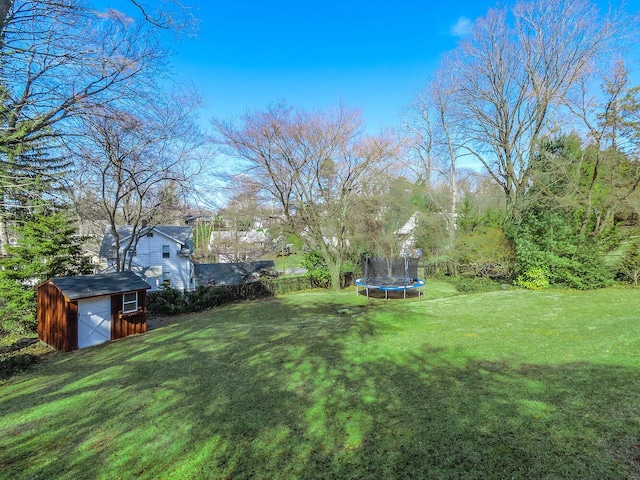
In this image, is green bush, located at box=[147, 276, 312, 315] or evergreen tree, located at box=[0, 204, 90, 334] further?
green bush, located at box=[147, 276, 312, 315]

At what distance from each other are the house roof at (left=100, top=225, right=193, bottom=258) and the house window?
29.9 ft

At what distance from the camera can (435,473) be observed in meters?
2.87

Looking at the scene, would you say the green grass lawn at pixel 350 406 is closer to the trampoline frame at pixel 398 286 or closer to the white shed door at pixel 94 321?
the white shed door at pixel 94 321

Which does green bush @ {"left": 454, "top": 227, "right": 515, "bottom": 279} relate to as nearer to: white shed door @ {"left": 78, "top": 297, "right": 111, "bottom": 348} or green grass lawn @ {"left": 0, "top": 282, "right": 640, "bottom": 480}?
green grass lawn @ {"left": 0, "top": 282, "right": 640, "bottom": 480}

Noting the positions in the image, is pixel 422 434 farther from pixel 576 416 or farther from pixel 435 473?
pixel 576 416

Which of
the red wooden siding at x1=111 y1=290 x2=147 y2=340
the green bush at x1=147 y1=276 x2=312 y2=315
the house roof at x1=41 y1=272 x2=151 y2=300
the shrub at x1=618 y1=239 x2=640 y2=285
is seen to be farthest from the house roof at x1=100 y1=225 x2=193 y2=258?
the shrub at x1=618 y1=239 x2=640 y2=285

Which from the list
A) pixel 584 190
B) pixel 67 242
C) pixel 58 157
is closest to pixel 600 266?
pixel 584 190

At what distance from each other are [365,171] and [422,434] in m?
14.6

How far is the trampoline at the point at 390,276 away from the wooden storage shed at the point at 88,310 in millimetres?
9592

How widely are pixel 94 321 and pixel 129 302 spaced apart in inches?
45.9

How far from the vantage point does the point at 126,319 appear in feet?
35.1

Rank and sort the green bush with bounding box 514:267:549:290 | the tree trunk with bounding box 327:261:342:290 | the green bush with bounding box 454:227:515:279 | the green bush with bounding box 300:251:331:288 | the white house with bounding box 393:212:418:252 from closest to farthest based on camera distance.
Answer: the green bush with bounding box 514:267:549:290 < the green bush with bounding box 454:227:515:279 < the tree trunk with bounding box 327:261:342:290 < the green bush with bounding box 300:251:331:288 < the white house with bounding box 393:212:418:252

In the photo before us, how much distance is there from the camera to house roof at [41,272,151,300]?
30.9 feet

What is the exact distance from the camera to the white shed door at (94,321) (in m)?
9.62
